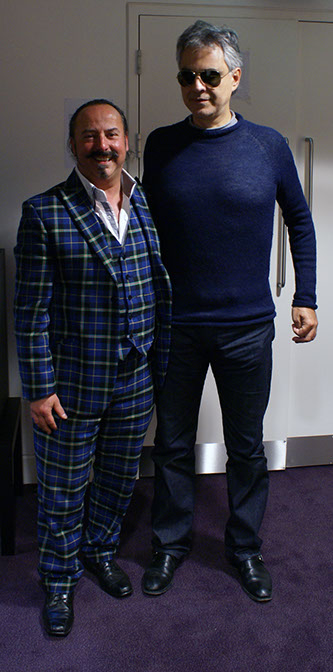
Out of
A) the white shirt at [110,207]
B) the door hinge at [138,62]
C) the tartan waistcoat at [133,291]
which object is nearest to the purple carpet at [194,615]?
the tartan waistcoat at [133,291]

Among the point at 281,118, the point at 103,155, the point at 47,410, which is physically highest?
the point at 281,118

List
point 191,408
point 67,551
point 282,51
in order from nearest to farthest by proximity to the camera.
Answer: point 67,551, point 191,408, point 282,51

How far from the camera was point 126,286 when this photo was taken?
155 centimetres

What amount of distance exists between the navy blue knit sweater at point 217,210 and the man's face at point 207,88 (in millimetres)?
49

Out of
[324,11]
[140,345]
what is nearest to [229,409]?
[140,345]

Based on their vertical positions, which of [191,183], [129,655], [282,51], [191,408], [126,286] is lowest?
[129,655]

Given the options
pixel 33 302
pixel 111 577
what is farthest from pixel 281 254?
pixel 111 577

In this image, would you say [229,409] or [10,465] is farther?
[10,465]

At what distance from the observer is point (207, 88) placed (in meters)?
1.56

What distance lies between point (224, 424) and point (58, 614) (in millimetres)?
704

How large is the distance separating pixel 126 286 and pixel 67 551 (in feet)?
2.49

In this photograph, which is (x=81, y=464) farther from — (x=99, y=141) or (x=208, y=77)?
(x=208, y=77)

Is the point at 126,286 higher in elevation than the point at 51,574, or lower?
higher

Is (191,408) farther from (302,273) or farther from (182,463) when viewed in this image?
(302,273)
